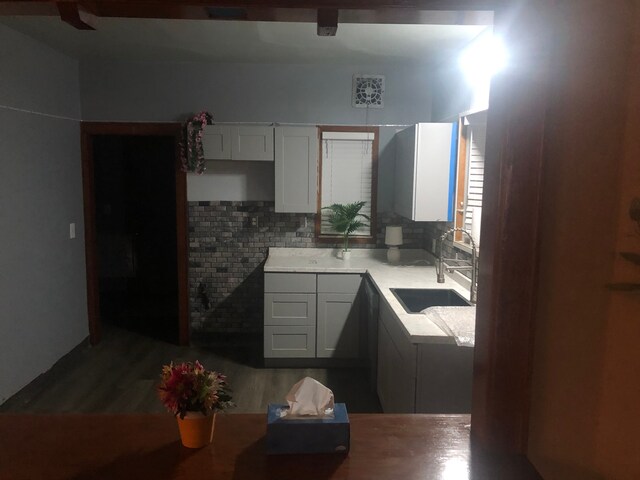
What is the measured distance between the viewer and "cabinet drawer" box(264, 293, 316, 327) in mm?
3939

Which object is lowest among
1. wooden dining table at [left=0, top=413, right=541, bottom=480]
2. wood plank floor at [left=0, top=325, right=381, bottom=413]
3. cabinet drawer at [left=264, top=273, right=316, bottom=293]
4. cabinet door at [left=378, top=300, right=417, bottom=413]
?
wood plank floor at [left=0, top=325, right=381, bottom=413]

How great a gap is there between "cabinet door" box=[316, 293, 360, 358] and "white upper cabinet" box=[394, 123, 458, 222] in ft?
2.98

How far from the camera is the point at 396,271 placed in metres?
3.85

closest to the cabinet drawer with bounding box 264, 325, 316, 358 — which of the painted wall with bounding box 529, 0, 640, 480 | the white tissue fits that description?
the white tissue

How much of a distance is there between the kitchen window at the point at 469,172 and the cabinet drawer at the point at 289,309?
129 centimetres

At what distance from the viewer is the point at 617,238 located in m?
0.84

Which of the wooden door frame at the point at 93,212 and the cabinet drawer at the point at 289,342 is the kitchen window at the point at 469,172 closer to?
the cabinet drawer at the point at 289,342

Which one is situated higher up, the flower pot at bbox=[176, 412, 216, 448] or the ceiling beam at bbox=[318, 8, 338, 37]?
the ceiling beam at bbox=[318, 8, 338, 37]

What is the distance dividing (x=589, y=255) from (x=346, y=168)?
11.7ft

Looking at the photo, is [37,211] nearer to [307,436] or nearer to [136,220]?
[136,220]

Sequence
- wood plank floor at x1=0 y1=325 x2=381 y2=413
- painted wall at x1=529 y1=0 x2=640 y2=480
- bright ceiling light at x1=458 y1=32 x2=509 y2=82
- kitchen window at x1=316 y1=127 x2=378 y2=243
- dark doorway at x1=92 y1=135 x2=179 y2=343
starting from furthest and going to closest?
1. dark doorway at x1=92 y1=135 x2=179 y2=343
2. kitchen window at x1=316 y1=127 x2=378 y2=243
3. wood plank floor at x1=0 y1=325 x2=381 y2=413
4. bright ceiling light at x1=458 y1=32 x2=509 y2=82
5. painted wall at x1=529 y1=0 x2=640 y2=480

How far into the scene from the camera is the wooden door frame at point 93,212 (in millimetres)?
4293

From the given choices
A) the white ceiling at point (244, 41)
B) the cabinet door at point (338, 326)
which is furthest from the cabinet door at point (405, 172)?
the cabinet door at point (338, 326)

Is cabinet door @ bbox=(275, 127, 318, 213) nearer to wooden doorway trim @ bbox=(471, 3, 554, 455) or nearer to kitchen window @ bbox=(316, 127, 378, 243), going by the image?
kitchen window @ bbox=(316, 127, 378, 243)
